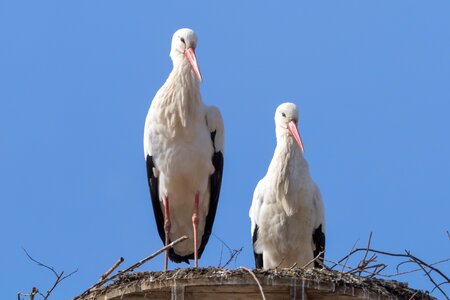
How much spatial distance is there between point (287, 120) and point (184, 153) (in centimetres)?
103

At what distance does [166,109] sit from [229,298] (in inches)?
97.1

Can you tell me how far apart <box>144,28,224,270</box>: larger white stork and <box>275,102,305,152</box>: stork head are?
66 cm

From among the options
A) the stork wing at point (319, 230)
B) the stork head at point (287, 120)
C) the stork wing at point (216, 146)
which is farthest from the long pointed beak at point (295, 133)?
the stork wing at point (216, 146)

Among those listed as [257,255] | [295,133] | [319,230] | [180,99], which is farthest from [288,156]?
[180,99]

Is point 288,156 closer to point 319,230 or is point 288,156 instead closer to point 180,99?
point 319,230

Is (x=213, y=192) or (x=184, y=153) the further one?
(x=213, y=192)

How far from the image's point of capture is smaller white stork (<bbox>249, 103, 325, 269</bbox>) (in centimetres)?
1037

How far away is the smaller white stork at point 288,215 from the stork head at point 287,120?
124 millimetres

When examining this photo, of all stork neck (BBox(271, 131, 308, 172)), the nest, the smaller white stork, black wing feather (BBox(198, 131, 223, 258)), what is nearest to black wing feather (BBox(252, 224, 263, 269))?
the smaller white stork

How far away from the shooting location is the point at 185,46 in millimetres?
10398

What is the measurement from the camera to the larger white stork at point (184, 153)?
10.1 metres

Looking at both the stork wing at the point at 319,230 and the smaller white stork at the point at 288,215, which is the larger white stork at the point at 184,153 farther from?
the stork wing at the point at 319,230

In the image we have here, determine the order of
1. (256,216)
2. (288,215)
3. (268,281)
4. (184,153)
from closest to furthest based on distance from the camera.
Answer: (268,281) → (184,153) → (288,215) → (256,216)

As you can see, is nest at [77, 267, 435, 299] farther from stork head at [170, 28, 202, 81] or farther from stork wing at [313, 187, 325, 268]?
stork head at [170, 28, 202, 81]
